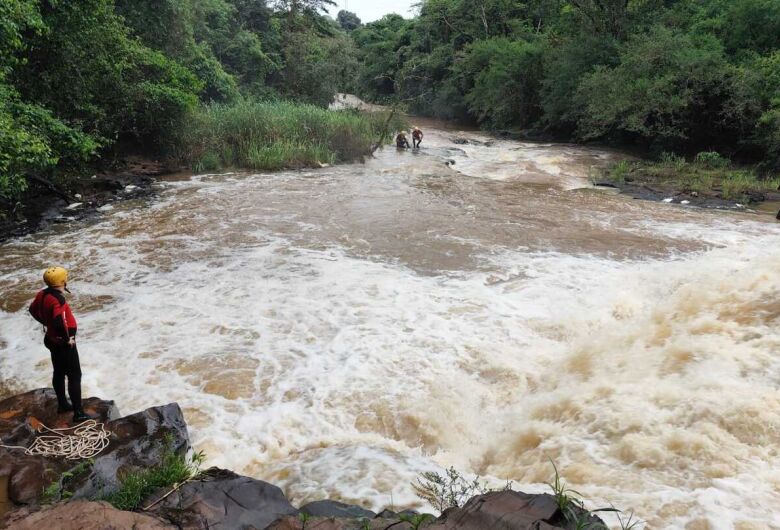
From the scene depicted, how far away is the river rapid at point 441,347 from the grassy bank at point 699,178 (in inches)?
128

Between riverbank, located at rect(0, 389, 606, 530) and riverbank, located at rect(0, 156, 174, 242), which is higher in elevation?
riverbank, located at rect(0, 156, 174, 242)

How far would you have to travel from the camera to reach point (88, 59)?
12359 mm

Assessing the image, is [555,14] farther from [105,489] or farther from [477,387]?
[105,489]

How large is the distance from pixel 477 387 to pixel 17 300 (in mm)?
6105

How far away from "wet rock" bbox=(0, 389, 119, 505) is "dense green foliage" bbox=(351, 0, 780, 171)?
59.3 feet

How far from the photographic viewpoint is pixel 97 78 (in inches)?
517

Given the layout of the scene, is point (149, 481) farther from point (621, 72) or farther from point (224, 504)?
point (621, 72)

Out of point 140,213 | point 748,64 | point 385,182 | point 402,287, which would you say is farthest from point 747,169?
point 140,213

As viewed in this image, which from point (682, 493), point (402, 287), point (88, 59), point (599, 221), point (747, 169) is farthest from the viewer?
point (747, 169)

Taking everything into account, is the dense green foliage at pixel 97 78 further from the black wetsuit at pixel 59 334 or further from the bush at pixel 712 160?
the bush at pixel 712 160

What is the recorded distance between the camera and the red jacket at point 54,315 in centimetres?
381

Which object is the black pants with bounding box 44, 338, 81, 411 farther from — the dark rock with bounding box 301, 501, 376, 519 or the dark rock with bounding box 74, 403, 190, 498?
the dark rock with bounding box 301, 501, 376, 519

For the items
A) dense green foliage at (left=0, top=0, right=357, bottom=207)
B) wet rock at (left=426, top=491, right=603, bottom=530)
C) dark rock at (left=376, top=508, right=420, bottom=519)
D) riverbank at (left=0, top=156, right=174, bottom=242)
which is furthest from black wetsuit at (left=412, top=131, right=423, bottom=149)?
wet rock at (left=426, top=491, right=603, bottom=530)

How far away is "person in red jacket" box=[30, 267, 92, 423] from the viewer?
12.5 feet
